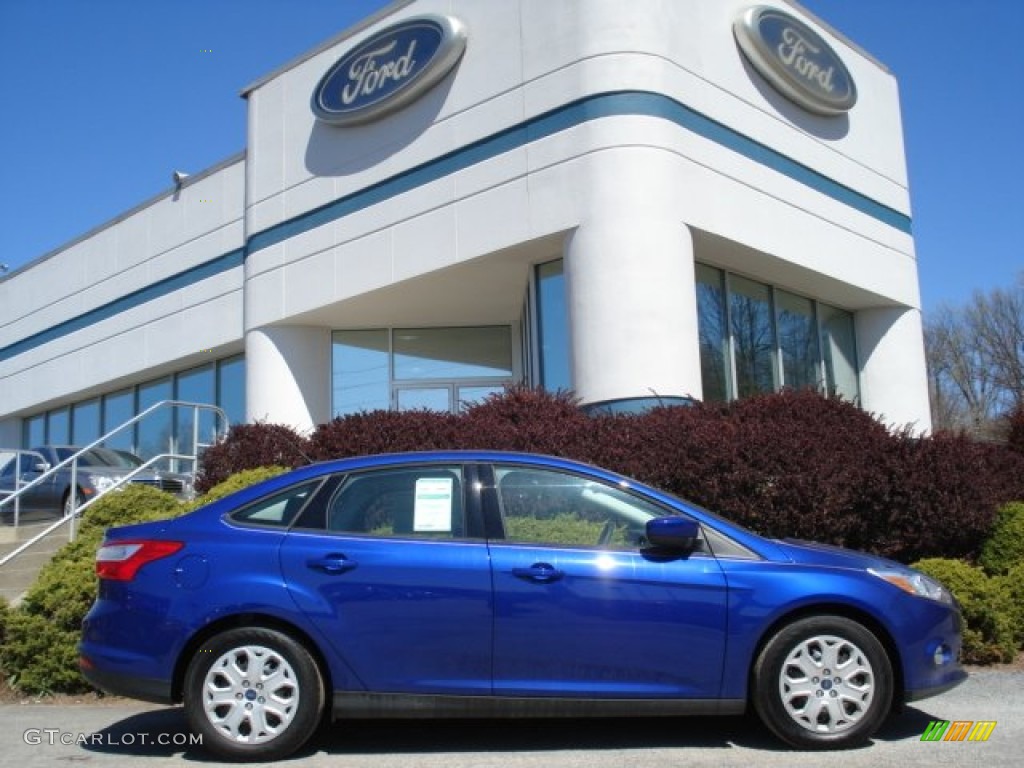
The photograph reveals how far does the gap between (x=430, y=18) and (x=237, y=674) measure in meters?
11.4

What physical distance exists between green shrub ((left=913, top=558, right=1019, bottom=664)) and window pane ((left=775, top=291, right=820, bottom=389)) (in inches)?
284

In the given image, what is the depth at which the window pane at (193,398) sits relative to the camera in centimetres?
1841

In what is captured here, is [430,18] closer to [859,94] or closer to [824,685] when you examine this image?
[859,94]

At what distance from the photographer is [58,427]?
905 inches

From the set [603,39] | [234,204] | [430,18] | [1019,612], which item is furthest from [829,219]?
[234,204]

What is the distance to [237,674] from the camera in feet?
15.9

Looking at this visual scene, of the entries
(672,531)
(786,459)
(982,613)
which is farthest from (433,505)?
(982,613)

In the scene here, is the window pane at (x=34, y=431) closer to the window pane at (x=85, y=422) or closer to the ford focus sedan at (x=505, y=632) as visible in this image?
the window pane at (x=85, y=422)

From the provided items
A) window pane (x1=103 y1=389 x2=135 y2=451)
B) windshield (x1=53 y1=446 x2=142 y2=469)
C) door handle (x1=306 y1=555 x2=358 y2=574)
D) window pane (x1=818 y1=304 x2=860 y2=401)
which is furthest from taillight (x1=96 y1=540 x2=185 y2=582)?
window pane (x1=103 y1=389 x2=135 y2=451)

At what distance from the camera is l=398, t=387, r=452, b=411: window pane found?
1661 cm

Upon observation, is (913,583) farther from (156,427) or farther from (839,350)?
(156,427)

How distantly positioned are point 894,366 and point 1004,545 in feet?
26.3

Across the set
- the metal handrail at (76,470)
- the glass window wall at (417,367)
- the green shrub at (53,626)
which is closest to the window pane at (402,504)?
the green shrub at (53,626)

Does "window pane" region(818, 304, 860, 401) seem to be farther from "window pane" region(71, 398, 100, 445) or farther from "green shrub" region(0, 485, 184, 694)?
"window pane" region(71, 398, 100, 445)
